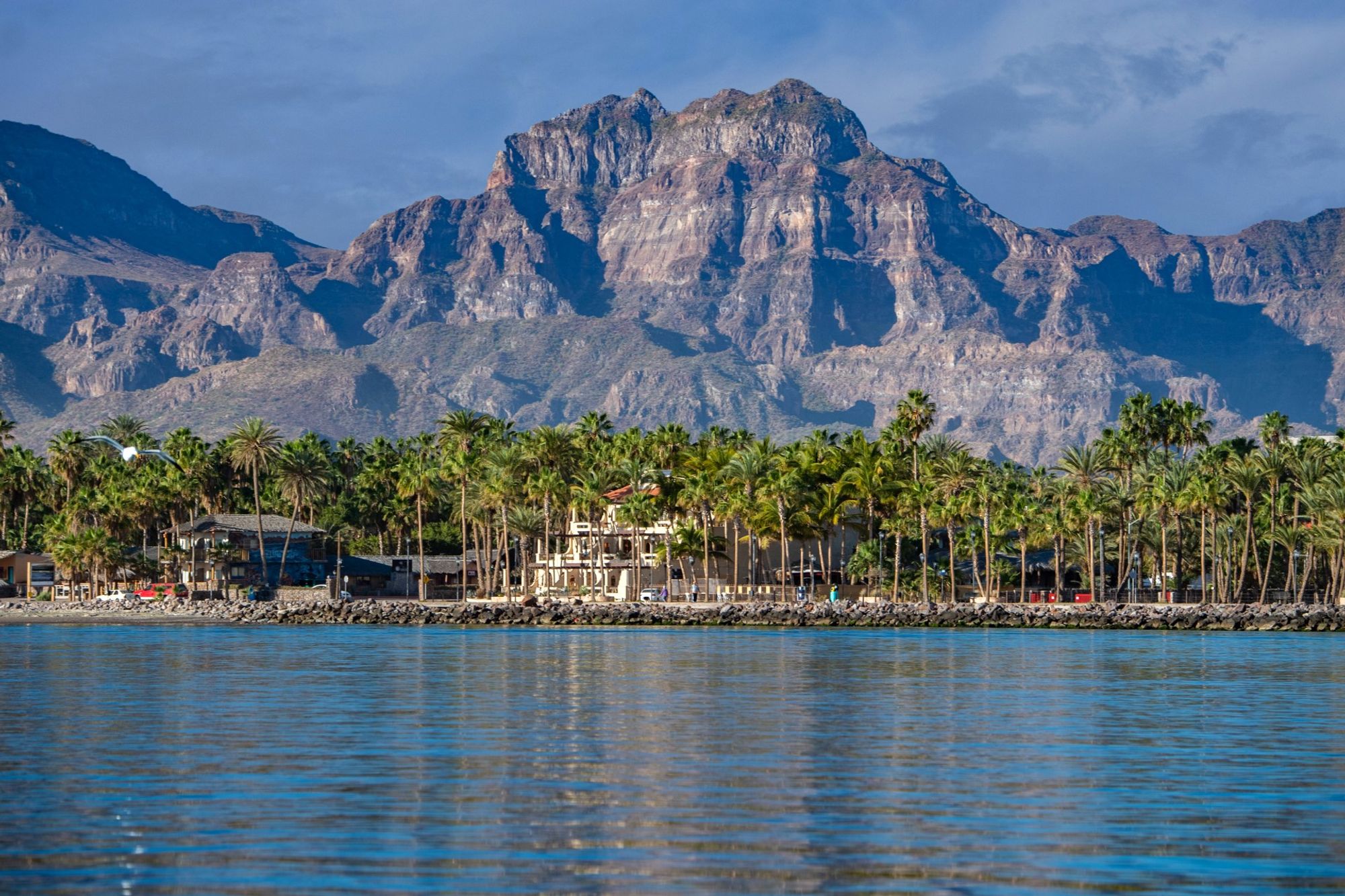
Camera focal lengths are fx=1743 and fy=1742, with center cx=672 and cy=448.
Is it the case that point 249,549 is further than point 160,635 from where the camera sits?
Yes

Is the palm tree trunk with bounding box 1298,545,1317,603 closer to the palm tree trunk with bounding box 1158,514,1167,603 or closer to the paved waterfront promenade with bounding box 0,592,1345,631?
the paved waterfront promenade with bounding box 0,592,1345,631

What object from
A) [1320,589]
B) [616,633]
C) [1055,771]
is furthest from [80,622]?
[1055,771]

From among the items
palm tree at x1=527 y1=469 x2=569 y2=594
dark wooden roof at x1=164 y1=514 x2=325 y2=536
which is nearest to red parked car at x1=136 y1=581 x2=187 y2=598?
dark wooden roof at x1=164 y1=514 x2=325 y2=536

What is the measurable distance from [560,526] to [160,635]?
2858 inches

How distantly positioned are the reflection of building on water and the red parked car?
33.0m

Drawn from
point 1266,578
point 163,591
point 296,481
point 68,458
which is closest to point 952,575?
point 1266,578

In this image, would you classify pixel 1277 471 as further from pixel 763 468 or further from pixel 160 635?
pixel 160 635

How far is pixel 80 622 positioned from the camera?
131750 millimetres

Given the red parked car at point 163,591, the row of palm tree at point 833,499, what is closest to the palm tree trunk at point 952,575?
the row of palm tree at point 833,499

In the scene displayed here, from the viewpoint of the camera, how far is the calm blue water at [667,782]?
19.3 meters

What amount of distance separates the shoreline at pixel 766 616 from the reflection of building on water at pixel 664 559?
49.8 ft

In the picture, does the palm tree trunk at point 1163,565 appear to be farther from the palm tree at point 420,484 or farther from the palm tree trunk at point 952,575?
the palm tree at point 420,484

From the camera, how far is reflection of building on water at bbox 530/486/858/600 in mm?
152000

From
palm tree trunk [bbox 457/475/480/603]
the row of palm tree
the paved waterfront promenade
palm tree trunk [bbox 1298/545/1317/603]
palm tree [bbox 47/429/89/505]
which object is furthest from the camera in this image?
palm tree [bbox 47/429/89/505]
